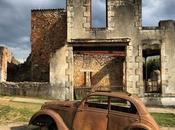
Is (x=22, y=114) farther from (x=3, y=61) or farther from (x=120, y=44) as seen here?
(x=3, y=61)

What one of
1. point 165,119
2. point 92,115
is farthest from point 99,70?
point 92,115

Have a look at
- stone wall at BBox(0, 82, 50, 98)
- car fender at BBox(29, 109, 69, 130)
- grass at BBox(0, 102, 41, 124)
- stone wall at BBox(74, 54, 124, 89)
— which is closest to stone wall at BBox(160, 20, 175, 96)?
stone wall at BBox(0, 82, 50, 98)

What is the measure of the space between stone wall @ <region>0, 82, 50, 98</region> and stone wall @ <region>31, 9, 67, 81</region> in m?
7.10

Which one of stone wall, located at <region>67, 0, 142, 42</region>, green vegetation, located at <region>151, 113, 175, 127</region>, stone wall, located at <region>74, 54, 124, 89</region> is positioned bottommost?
green vegetation, located at <region>151, 113, 175, 127</region>

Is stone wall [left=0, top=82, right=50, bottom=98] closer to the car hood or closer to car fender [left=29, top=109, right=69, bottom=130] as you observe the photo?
the car hood

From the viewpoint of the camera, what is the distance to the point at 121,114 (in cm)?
966

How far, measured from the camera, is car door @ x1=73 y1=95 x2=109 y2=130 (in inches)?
387

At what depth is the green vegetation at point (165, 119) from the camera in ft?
48.5

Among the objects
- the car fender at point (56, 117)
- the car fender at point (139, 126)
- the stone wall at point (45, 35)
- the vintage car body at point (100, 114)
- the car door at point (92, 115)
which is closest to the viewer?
the car fender at point (139, 126)

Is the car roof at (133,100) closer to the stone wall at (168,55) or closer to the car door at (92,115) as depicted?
the car door at (92,115)

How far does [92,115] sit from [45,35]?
20.5m

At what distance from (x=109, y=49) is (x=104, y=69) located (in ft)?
31.7

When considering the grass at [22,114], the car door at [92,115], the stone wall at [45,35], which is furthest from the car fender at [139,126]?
the stone wall at [45,35]

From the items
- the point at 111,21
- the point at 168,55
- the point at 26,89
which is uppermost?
the point at 111,21
